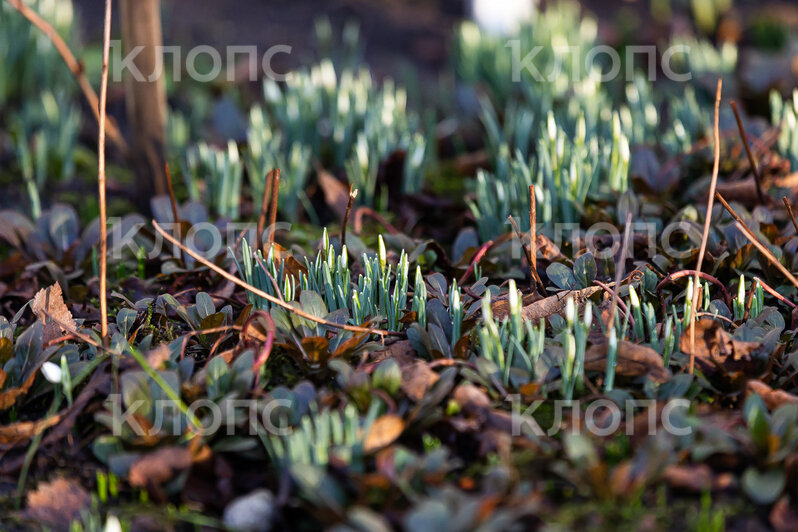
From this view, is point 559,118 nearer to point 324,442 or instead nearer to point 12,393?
point 324,442

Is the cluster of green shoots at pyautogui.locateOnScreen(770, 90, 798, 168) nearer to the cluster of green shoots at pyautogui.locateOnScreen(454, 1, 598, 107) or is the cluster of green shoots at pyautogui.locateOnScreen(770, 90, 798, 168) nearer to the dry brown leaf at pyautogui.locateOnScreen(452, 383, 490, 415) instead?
the cluster of green shoots at pyautogui.locateOnScreen(454, 1, 598, 107)

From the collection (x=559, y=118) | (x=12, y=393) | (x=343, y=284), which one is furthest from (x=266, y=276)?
(x=559, y=118)

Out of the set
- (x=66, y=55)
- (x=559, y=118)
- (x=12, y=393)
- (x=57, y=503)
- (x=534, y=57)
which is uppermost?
(x=534, y=57)

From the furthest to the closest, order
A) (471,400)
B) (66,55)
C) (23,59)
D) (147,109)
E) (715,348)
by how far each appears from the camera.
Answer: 1. (23,59)
2. (147,109)
3. (66,55)
4. (715,348)
5. (471,400)

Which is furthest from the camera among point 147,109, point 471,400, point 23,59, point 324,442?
point 23,59

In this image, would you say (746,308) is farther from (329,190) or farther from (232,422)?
(329,190)

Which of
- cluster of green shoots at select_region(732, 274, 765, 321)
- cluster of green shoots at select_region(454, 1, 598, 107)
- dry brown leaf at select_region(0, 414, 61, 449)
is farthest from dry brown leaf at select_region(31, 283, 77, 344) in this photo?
cluster of green shoots at select_region(454, 1, 598, 107)

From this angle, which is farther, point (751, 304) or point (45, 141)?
point (45, 141)
